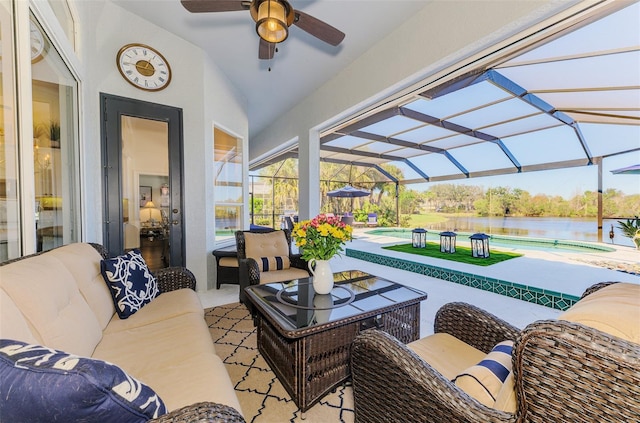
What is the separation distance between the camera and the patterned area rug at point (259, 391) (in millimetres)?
1520

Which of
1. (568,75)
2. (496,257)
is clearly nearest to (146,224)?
(568,75)

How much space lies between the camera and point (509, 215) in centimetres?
673

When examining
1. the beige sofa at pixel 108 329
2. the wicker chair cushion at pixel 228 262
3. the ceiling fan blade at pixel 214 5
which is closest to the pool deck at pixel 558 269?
the wicker chair cushion at pixel 228 262

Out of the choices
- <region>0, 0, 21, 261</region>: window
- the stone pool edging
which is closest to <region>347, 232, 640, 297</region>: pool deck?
the stone pool edging

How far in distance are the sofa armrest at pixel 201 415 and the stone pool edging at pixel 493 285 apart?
3381 millimetres

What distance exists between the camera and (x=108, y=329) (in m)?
1.61

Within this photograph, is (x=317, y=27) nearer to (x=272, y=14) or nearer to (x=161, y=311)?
(x=272, y=14)

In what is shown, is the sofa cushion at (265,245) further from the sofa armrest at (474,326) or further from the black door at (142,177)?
the sofa armrest at (474,326)

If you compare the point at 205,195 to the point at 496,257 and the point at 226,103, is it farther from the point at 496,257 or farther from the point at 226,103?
the point at 496,257

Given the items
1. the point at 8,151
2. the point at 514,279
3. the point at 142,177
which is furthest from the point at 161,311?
the point at 514,279

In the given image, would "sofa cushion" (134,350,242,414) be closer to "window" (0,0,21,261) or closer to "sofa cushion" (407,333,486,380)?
"sofa cushion" (407,333,486,380)

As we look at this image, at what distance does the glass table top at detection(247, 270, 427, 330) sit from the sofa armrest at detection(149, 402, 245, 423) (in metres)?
0.65

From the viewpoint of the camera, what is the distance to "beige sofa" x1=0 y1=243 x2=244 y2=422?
0.96 metres

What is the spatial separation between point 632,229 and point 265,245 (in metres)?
5.37
